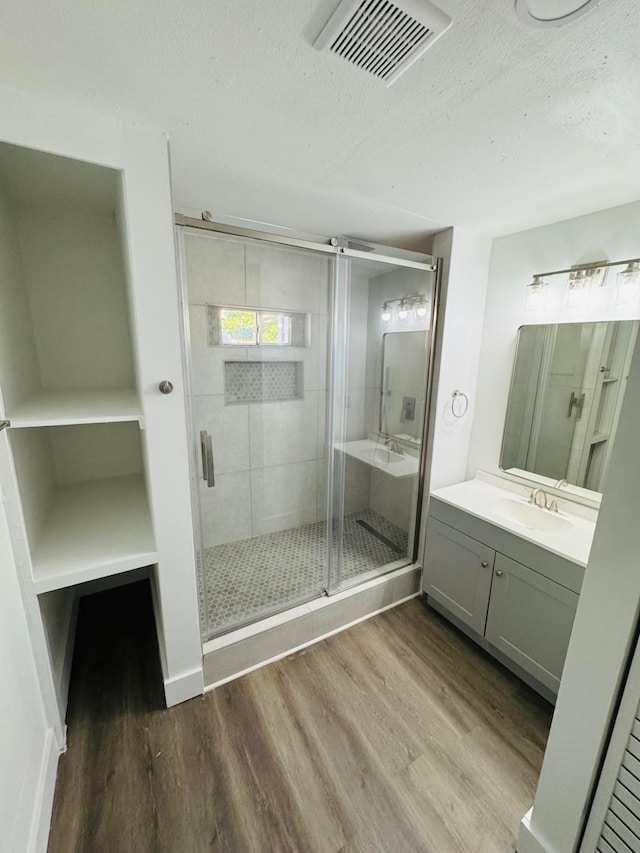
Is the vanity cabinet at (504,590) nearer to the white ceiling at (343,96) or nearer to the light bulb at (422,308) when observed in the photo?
the light bulb at (422,308)

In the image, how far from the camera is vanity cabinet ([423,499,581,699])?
1.51 m

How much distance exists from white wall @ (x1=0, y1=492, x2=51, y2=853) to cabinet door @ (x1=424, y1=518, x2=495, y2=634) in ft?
6.30

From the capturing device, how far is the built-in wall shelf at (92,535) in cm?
127

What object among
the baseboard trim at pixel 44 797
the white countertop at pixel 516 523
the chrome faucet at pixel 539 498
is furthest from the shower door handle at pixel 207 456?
the chrome faucet at pixel 539 498

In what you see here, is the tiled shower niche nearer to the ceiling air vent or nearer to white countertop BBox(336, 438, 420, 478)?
white countertop BBox(336, 438, 420, 478)

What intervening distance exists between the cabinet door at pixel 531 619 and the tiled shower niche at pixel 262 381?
1.73 m

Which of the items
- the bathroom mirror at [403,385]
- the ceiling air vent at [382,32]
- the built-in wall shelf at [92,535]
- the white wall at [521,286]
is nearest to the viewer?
the ceiling air vent at [382,32]

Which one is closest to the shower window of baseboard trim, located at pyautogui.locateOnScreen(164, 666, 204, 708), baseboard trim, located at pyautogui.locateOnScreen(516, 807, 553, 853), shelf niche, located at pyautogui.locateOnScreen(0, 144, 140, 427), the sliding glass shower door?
the sliding glass shower door

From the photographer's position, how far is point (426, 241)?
2.20 metres

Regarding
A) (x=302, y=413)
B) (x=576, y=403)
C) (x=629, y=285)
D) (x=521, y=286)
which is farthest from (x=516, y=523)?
(x=302, y=413)

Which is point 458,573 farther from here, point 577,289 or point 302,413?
point 577,289

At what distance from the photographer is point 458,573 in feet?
6.43

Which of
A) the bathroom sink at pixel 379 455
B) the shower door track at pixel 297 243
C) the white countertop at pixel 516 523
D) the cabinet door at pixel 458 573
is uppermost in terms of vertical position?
the shower door track at pixel 297 243

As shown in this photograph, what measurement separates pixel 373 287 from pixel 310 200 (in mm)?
889
